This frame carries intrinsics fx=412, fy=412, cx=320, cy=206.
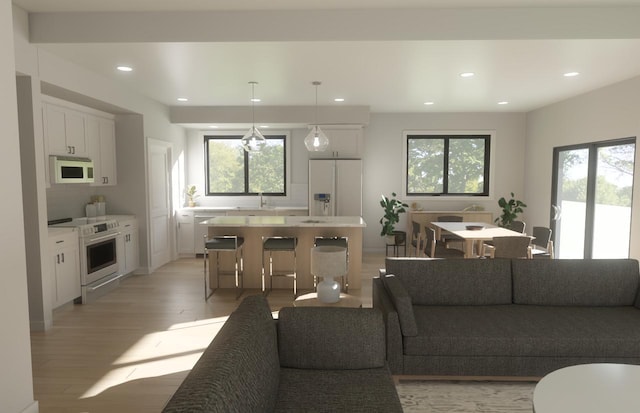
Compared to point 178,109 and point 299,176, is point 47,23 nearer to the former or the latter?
point 178,109

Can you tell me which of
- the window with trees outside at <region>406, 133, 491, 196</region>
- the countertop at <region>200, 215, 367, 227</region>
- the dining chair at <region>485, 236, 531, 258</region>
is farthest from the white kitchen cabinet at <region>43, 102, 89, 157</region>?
the window with trees outside at <region>406, 133, 491, 196</region>

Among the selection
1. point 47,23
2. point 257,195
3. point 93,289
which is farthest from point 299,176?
point 47,23

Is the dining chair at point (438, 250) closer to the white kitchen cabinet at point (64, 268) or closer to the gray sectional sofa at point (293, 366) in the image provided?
the gray sectional sofa at point (293, 366)

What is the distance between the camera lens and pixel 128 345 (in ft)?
12.1

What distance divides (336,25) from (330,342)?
2.76 meters

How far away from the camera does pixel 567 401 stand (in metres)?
1.75

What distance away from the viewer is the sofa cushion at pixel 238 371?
1.22 meters

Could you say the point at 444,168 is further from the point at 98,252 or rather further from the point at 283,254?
the point at 98,252

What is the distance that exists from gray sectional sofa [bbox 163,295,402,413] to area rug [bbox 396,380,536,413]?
631 mm

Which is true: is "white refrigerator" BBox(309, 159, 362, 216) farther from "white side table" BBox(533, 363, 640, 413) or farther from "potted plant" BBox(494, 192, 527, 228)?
"white side table" BBox(533, 363, 640, 413)

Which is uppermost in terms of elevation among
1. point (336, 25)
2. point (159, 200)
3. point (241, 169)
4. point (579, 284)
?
point (336, 25)

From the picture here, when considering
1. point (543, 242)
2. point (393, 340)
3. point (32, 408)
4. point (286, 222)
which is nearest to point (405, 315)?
point (393, 340)

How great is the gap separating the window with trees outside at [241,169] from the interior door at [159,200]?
1.16 meters

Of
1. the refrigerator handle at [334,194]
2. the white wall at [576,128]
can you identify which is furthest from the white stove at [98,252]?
the white wall at [576,128]
